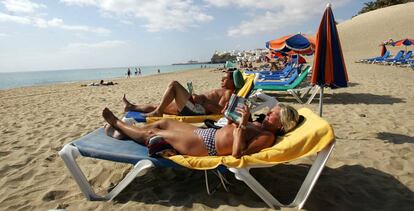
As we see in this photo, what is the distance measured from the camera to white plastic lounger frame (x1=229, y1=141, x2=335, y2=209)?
2.52 meters

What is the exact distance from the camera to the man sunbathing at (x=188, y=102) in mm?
4949

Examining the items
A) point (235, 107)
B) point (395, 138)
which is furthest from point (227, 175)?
point (395, 138)

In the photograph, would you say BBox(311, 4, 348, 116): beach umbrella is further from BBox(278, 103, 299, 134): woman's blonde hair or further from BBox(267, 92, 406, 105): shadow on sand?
BBox(267, 92, 406, 105): shadow on sand

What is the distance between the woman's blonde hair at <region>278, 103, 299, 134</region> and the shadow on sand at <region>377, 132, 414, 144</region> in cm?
243

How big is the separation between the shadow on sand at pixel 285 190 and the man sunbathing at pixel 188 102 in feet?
5.03

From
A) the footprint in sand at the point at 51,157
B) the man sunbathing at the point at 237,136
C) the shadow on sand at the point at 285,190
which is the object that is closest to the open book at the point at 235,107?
the man sunbathing at the point at 237,136

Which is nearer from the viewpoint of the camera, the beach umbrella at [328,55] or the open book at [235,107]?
the open book at [235,107]

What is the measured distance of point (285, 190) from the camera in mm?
3152

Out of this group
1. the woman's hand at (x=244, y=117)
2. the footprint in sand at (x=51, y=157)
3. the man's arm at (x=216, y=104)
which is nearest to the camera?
the woman's hand at (x=244, y=117)

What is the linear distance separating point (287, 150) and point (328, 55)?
2.43 metres

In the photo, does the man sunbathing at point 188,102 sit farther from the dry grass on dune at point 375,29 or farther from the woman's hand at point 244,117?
the dry grass on dune at point 375,29

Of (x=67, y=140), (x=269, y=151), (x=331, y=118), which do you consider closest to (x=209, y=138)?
(x=269, y=151)

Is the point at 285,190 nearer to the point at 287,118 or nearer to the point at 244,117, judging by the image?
the point at 287,118

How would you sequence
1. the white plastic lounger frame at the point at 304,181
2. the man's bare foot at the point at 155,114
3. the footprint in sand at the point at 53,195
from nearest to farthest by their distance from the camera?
the white plastic lounger frame at the point at 304,181, the footprint in sand at the point at 53,195, the man's bare foot at the point at 155,114
